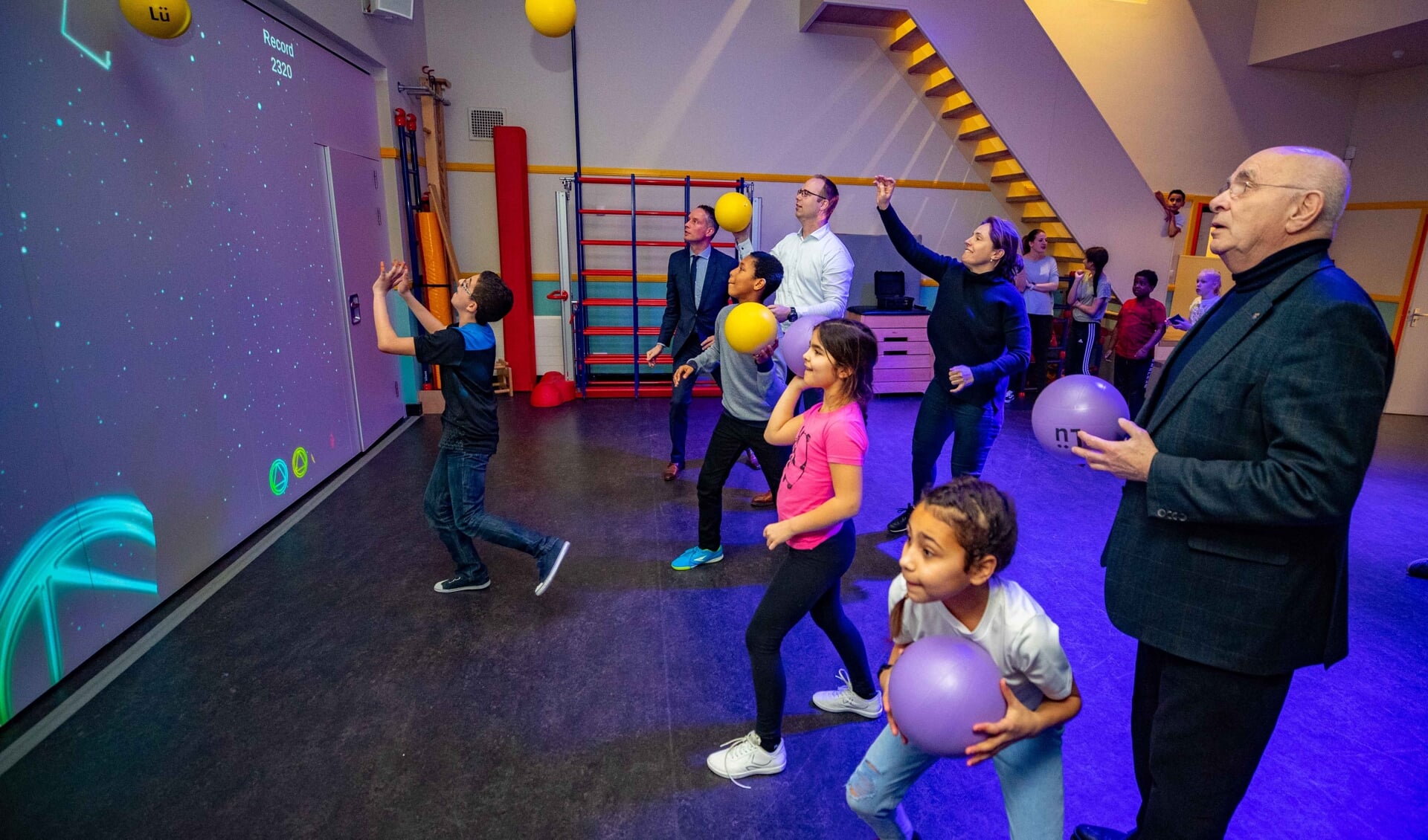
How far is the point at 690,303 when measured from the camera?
14.8 feet

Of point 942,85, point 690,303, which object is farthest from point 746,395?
point 942,85

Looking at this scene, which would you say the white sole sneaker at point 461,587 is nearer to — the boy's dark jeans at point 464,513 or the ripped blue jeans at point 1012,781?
the boy's dark jeans at point 464,513

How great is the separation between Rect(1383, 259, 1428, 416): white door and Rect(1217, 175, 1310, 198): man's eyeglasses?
27.2ft

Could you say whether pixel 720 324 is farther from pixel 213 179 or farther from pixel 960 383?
pixel 213 179

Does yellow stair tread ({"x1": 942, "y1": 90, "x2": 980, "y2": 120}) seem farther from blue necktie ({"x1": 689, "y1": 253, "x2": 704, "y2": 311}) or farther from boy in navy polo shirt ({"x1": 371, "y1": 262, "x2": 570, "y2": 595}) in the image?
boy in navy polo shirt ({"x1": 371, "y1": 262, "x2": 570, "y2": 595})

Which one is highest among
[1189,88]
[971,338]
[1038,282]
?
[1189,88]

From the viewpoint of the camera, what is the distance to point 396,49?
545 centimetres

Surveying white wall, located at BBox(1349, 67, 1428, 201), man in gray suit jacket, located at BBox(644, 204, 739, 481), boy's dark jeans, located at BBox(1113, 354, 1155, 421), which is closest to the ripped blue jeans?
man in gray suit jacket, located at BBox(644, 204, 739, 481)

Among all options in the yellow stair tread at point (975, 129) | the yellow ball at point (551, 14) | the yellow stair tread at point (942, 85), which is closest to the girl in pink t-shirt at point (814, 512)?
the yellow ball at point (551, 14)

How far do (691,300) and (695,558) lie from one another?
6.10 ft

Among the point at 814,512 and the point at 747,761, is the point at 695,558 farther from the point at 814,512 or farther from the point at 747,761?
the point at 814,512

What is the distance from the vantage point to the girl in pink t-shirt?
5.91 feet

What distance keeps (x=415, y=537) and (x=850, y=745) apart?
8.02 ft

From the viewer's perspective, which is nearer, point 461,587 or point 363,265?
point 461,587
